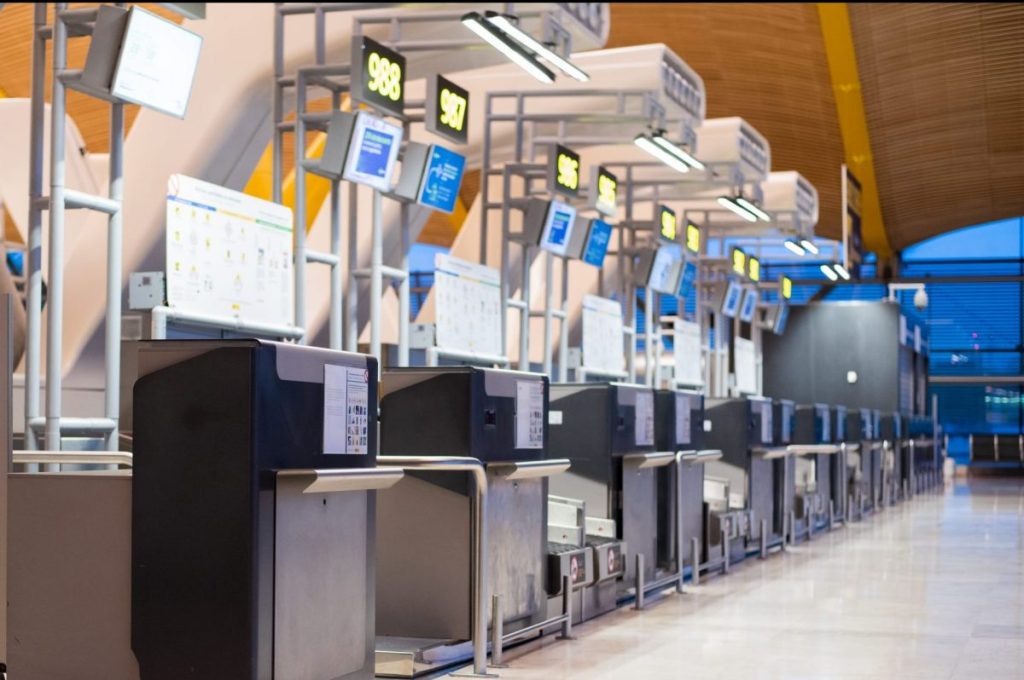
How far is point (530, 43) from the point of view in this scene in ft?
30.2

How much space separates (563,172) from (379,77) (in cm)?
366

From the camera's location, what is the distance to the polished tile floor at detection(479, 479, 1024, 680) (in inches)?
259

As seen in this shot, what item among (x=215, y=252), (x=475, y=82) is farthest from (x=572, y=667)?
(x=475, y=82)

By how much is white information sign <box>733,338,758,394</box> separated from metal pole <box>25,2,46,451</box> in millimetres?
14941

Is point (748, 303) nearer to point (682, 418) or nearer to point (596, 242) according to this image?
point (596, 242)

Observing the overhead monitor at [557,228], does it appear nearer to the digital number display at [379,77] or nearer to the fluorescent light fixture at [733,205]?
the digital number display at [379,77]

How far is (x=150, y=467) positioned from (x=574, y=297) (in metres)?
16.7

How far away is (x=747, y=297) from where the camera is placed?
70.6 feet

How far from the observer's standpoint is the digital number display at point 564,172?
11984 mm

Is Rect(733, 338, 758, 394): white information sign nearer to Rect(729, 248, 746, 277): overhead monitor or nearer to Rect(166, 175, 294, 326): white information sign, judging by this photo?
Rect(729, 248, 746, 277): overhead monitor

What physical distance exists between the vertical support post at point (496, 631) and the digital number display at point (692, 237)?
11384 millimetres

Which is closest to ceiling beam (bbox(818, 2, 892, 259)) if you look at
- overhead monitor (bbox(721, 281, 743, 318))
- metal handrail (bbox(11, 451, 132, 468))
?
overhead monitor (bbox(721, 281, 743, 318))

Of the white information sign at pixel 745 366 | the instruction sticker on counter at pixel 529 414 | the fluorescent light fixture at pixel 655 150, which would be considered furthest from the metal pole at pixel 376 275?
the white information sign at pixel 745 366

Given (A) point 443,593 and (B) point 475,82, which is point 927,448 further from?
(A) point 443,593
